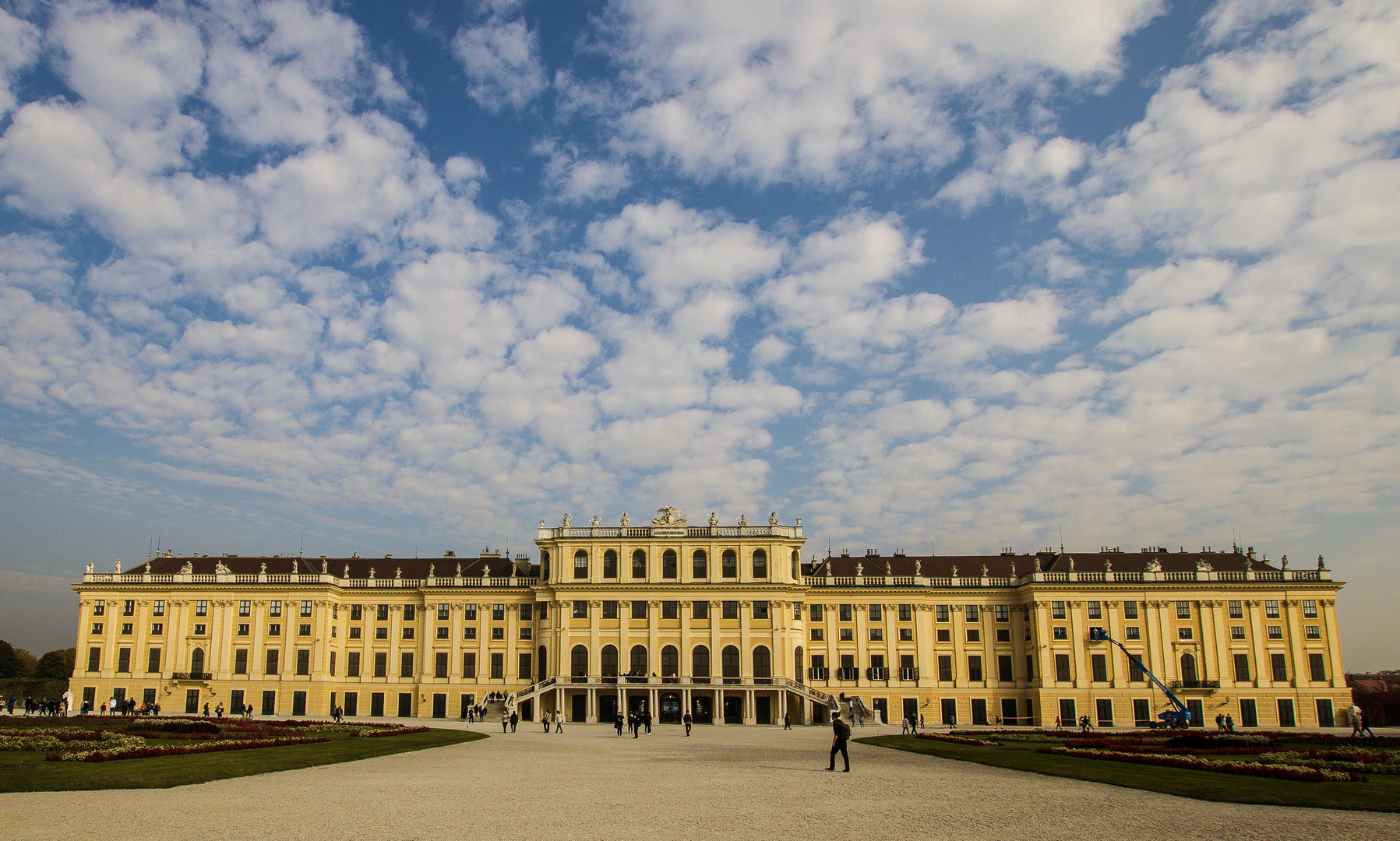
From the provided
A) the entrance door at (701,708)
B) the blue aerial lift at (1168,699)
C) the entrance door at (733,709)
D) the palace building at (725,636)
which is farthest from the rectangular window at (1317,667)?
the entrance door at (701,708)

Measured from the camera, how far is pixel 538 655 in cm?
8162

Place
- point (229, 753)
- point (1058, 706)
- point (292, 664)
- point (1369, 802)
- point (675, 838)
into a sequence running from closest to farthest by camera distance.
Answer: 1. point (675, 838)
2. point (1369, 802)
3. point (229, 753)
4. point (1058, 706)
5. point (292, 664)

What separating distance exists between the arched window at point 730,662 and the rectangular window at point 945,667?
55.6 ft

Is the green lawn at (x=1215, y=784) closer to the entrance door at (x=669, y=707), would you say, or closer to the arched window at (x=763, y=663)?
the arched window at (x=763, y=663)

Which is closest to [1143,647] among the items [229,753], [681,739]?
[681,739]

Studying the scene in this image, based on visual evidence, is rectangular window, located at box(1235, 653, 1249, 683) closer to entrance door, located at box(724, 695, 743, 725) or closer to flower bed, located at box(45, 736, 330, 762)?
entrance door, located at box(724, 695, 743, 725)

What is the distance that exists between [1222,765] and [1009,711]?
173 feet

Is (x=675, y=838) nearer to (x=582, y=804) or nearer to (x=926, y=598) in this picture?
(x=582, y=804)

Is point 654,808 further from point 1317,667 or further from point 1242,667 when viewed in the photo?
point 1317,667

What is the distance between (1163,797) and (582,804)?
1353 centimetres

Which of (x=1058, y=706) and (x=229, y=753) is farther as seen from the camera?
(x=1058, y=706)

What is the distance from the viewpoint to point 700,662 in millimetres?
78938

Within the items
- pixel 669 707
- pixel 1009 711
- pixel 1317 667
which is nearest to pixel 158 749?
pixel 669 707

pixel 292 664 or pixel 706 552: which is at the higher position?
pixel 706 552
